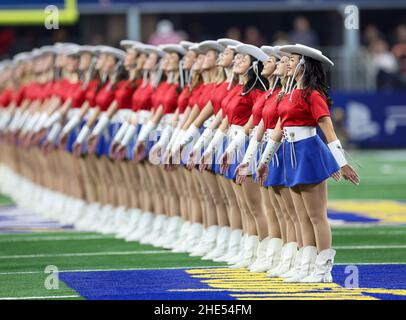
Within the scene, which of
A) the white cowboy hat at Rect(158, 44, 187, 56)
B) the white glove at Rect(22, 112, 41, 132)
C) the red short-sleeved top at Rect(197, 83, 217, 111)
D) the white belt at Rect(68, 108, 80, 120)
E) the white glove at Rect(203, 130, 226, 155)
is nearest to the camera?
the white glove at Rect(203, 130, 226, 155)

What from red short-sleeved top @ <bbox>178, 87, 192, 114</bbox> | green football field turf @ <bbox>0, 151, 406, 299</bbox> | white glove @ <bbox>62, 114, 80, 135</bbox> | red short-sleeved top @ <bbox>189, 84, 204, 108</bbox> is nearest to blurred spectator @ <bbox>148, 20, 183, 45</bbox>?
white glove @ <bbox>62, 114, 80, 135</bbox>

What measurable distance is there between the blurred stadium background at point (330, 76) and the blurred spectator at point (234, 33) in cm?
4

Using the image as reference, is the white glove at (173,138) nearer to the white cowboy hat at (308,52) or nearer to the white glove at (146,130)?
the white glove at (146,130)

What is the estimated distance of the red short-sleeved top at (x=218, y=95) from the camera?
12609 millimetres

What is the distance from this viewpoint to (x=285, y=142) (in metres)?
11.1

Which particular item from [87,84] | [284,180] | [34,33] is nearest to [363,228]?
[87,84]

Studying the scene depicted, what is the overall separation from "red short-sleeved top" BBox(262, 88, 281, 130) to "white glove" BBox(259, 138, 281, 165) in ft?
0.63

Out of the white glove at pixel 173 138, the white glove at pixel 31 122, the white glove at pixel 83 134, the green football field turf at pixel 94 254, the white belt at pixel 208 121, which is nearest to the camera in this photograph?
the green football field turf at pixel 94 254

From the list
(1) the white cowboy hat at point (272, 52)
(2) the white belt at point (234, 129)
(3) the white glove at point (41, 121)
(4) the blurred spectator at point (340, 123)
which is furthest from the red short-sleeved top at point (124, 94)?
(4) the blurred spectator at point (340, 123)

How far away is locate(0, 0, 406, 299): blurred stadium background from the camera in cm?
1367

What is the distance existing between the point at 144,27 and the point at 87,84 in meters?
15.8

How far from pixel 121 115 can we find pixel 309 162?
205 inches

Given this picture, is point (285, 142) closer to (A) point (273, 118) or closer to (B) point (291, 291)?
(A) point (273, 118)

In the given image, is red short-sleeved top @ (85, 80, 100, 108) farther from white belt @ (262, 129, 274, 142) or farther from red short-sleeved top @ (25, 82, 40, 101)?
white belt @ (262, 129, 274, 142)
